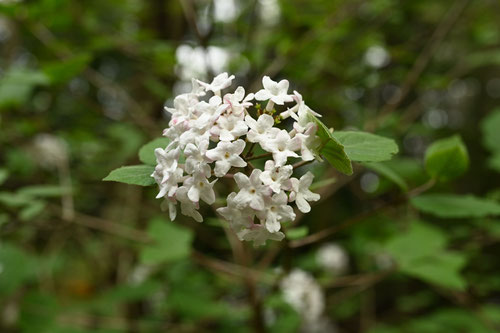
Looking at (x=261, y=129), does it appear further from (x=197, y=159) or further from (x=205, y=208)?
(x=205, y=208)

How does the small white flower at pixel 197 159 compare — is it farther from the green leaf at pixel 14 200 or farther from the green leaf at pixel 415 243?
the green leaf at pixel 415 243

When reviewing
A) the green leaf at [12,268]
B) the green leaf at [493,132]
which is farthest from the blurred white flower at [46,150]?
the green leaf at [493,132]

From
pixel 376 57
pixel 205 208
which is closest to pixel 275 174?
pixel 205 208

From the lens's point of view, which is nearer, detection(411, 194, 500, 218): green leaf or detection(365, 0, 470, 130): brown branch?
detection(411, 194, 500, 218): green leaf

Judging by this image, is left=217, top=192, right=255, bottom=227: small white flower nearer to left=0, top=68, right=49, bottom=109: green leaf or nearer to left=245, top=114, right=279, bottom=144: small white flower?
left=245, top=114, right=279, bottom=144: small white flower

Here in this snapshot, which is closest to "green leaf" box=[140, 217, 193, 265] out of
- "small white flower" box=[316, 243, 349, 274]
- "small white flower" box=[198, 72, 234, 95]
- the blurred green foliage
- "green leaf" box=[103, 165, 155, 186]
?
the blurred green foliage

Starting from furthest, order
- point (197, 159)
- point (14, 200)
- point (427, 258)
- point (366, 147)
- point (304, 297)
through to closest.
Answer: point (304, 297) < point (427, 258) < point (14, 200) < point (366, 147) < point (197, 159)
